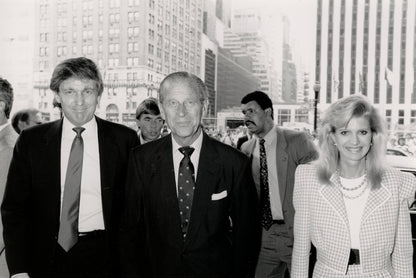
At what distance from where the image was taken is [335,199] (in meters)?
1.48

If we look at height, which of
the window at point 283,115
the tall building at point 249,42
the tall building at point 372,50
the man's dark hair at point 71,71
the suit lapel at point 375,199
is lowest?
the suit lapel at point 375,199

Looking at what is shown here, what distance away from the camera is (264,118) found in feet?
9.41

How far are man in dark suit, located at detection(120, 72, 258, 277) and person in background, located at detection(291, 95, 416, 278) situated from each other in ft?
0.83

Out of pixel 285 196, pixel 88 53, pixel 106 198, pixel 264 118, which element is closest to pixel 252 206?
pixel 106 198

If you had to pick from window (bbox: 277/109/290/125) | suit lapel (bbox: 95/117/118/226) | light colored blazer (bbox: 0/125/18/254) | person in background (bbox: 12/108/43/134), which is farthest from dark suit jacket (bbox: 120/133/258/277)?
window (bbox: 277/109/290/125)

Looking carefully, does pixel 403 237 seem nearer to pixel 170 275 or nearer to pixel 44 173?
pixel 170 275

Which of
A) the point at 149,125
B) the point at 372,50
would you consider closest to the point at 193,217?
the point at 149,125

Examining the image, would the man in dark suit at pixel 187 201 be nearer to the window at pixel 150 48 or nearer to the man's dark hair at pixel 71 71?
the man's dark hair at pixel 71 71

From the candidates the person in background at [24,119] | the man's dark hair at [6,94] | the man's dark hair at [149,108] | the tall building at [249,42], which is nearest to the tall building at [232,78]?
the tall building at [249,42]

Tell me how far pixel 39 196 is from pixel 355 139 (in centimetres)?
125

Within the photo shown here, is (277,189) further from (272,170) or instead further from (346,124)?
(346,124)

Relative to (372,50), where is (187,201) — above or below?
below

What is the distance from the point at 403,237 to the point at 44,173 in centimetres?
139

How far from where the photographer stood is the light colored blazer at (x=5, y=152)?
1.58m
